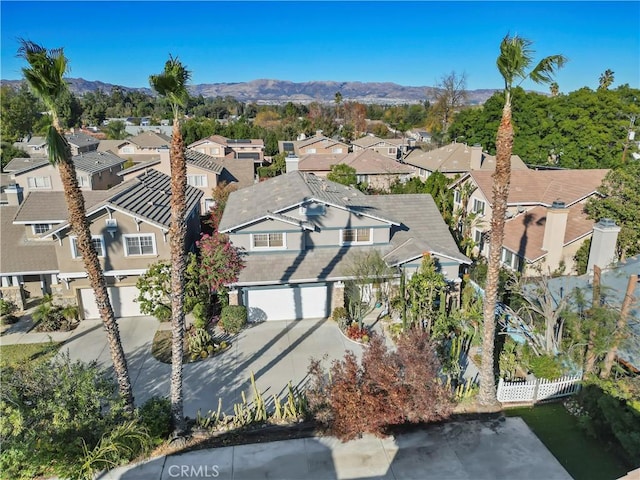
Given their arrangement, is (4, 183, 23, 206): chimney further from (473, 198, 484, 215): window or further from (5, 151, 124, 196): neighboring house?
(473, 198, 484, 215): window

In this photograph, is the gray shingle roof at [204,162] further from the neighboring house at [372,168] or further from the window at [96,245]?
the window at [96,245]

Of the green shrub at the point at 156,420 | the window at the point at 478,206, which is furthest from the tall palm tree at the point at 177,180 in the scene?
the window at the point at 478,206

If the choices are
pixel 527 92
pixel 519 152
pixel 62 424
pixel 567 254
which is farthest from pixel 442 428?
pixel 527 92

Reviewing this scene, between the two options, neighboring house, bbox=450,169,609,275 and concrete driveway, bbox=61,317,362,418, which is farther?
neighboring house, bbox=450,169,609,275

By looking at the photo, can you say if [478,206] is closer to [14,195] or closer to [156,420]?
[156,420]

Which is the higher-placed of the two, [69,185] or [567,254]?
[69,185]

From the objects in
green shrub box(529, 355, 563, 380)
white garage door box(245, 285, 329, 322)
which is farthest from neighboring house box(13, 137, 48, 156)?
green shrub box(529, 355, 563, 380)

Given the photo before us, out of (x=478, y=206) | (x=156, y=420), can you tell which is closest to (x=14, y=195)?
(x=156, y=420)

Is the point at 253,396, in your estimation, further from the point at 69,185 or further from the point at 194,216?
the point at 194,216
